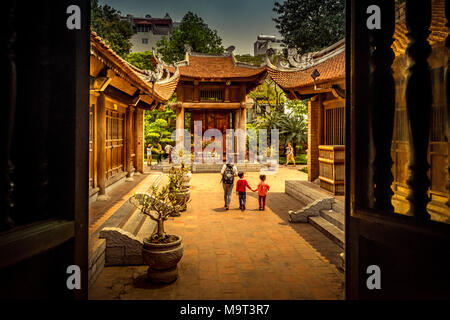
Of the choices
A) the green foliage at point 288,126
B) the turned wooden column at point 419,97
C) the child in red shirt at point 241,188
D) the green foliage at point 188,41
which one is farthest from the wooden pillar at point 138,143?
the green foliage at point 188,41

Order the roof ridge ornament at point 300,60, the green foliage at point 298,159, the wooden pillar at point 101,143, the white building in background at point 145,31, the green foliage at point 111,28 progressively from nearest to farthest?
the wooden pillar at point 101,143 → the roof ridge ornament at point 300,60 → the green foliage at point 298,159 → the green foliage at point 111,28 → the white building in background at point 145,31

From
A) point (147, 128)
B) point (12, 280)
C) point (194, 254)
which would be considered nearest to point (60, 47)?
point (12, 280)

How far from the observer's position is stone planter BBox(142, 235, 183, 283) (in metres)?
4.06

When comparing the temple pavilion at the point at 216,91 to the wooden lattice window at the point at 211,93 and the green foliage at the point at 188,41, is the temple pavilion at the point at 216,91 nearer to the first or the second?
the wooden lattice window at the point at 211,93

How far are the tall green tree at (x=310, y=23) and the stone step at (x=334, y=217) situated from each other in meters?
22.1

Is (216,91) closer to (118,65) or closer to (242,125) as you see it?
(242,125)

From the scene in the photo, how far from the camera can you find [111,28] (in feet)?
102

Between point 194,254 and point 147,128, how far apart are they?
21.7m

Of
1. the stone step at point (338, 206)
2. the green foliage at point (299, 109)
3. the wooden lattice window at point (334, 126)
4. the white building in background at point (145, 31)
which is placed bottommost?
the stone step at point (338, 206)

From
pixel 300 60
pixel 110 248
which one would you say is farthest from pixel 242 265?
pixel 300 60

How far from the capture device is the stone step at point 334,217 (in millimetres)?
6290

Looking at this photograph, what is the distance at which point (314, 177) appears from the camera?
38.7 ft

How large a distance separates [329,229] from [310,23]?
26200mm

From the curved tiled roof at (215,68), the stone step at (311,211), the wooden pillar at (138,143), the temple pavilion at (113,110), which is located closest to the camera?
the temple pavilion at (113,110)
